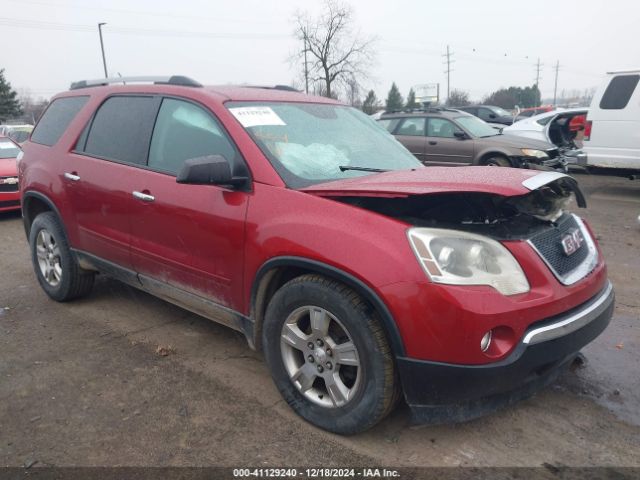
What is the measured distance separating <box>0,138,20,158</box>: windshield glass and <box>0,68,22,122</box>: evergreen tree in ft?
166

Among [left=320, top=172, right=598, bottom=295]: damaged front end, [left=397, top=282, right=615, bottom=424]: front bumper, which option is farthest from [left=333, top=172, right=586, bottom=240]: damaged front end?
[left=397, top=282, right=615, bottom=424]: front bumper

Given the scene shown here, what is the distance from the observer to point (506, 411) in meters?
2.96

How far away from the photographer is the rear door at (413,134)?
11297 mm

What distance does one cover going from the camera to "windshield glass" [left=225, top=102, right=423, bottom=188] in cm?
314

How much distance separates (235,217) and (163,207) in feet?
2.16

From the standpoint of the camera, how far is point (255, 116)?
3.33 meters

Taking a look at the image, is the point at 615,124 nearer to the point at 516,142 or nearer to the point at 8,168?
the point at 516,142

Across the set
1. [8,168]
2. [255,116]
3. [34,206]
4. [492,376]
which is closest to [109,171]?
[255,116]

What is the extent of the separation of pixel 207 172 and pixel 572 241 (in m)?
1.96

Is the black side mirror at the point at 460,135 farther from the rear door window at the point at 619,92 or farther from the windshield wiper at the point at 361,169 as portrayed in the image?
the windshield wiper at the point at 361,169

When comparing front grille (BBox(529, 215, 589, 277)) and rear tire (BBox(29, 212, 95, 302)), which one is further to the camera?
rear tire (BBox(29, 212, 95, 302))

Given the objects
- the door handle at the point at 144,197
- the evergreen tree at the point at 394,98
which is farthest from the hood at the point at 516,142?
the evergreen tree at the point at 394,98

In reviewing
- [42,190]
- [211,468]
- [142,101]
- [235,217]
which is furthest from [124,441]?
[42,190]

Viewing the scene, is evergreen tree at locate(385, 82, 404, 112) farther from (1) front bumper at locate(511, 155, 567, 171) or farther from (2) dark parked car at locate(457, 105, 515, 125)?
(1) front bumper at locate(511, 155, 567, 171)
